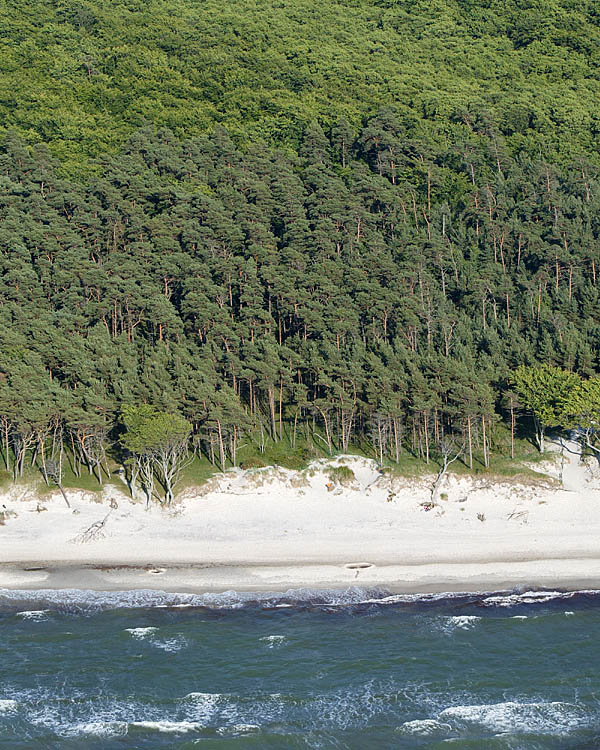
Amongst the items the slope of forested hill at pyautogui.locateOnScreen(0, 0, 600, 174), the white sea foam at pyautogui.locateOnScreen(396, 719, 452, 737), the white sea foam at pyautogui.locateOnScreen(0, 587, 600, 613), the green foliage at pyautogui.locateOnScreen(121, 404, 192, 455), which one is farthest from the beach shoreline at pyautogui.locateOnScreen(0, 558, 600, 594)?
the slope of forested hill at pyautogui.locateOnScreen(0, 0, 600, 174)

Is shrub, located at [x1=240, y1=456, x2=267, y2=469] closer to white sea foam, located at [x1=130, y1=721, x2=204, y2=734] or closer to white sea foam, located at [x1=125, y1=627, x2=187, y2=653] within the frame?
white sea foam, located at [x1=125, y1=627, x2=187, y2=653]

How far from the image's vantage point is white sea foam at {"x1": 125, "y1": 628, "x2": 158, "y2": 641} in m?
38.5

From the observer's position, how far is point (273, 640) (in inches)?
1492

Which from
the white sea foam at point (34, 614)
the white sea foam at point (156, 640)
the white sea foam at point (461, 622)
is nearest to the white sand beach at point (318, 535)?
the white sea foam at point (34, 614)

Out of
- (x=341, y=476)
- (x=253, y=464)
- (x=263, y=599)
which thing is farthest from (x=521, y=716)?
(x=253, y=464)

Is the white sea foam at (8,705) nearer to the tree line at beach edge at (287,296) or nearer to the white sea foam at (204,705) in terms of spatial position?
the white sea foam at (204,705)

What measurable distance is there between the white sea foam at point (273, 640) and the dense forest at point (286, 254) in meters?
19.1

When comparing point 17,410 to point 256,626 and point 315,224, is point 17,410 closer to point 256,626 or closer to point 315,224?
point 256,626

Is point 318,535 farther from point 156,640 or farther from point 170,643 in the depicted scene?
point 156,640

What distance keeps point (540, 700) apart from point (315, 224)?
62.5 meters

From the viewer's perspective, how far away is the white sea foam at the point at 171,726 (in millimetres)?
31047

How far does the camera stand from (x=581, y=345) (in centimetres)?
6419

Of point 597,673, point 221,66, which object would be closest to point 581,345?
point 597,673

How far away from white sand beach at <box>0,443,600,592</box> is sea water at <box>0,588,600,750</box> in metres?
1.83
